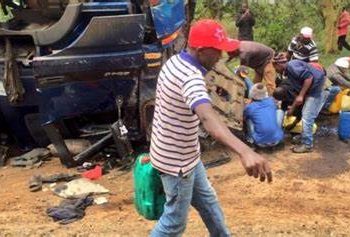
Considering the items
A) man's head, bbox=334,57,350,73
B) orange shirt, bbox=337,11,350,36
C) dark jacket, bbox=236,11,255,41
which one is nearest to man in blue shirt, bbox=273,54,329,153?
man's head, bbox=334,57,350,73

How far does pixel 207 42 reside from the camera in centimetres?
332

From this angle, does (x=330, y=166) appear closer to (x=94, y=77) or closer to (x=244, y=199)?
(x=244, y=199)

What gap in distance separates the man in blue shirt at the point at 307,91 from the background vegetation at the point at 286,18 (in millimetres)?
6505

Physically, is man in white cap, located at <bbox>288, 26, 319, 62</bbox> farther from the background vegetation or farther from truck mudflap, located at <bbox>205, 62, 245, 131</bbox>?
the background vegetation

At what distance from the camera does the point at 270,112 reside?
6773 millimetres

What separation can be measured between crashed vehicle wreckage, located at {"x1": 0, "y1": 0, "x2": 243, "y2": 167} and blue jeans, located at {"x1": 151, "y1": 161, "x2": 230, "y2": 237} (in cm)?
255

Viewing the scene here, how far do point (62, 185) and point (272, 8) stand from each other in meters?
13.2

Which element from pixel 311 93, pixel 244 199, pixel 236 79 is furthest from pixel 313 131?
pixel 244 199

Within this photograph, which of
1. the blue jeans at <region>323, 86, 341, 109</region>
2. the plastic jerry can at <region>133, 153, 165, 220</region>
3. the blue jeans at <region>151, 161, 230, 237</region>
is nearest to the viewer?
the blue jeans at <region>151, 161, 230, 237</region>

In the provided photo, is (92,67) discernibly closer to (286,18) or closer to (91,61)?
(91,61)

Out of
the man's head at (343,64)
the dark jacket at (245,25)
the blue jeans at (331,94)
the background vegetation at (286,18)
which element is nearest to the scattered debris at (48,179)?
the blue jeans at (331,94)

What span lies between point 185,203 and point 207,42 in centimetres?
96

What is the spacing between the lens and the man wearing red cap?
10.6 ft

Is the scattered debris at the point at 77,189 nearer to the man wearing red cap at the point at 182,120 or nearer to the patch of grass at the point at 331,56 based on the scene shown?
the man wearing red cap at the point at 182,120
